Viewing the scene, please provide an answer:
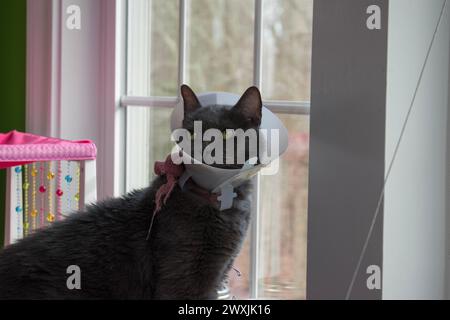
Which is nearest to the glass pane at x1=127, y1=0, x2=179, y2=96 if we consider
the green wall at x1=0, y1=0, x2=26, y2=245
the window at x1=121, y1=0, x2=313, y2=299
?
the window at x1=121, y1=0, x2=313, y2=299

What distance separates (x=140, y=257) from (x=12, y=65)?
118 cm

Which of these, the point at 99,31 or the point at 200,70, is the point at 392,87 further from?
the point at 99,31

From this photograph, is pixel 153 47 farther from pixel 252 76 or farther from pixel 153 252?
pixel 153 252

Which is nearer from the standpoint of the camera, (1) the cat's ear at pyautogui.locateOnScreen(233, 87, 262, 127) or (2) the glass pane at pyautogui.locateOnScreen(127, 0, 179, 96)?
(1) the cat's ear at pyautogui.locateOnScreen(233, 87, 262, 127)

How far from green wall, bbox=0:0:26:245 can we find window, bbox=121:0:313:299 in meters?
0.40

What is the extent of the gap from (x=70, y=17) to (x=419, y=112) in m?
1.10

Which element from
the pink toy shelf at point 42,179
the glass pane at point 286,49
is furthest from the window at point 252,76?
the pink toy shelf at point 42,179

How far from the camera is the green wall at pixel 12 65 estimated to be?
215 cm

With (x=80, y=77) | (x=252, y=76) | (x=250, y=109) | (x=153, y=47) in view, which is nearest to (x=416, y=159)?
(x=250, y=109)

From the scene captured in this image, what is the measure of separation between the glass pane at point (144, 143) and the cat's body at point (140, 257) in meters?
0.67

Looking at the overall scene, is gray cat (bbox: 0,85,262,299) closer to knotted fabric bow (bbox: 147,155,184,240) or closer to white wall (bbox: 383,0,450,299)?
knotted fabric bow (bbox: 147,155,184,240)

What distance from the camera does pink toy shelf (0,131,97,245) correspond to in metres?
1.65
